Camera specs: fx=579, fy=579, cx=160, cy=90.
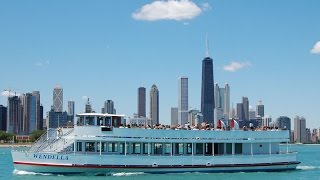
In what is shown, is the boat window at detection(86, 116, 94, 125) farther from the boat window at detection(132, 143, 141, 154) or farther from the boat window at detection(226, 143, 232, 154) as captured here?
the boat window at detection(226, 143, 232, 154)

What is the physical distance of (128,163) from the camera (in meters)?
42.8

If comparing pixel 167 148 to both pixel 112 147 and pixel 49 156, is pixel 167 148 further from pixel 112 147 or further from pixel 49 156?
pixel 49 156

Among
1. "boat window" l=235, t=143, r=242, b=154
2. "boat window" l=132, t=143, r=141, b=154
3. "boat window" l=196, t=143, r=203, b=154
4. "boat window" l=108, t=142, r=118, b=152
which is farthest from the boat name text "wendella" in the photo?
"boat window" l=235, t=143, r=242, b=154

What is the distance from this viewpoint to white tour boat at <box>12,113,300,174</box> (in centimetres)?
4175

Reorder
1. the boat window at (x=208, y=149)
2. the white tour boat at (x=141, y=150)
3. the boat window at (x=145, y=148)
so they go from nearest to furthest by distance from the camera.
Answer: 1. the white tour boat at (x=141, y=150)
2. the boat window at (x=145, y=148)
3. the boat window at (x=208, y=149)

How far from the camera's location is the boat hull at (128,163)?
41531 mm

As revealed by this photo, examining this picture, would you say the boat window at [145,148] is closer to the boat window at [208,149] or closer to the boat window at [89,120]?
the boat window at [89,120]

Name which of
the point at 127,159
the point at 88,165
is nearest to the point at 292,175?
the point at 127,159

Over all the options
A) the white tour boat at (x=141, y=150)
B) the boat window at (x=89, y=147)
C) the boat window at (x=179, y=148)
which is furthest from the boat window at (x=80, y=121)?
the boat window at (x=179, y=148)

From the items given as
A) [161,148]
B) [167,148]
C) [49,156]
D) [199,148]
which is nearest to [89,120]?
[49,156]

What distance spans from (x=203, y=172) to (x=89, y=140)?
31.5ft

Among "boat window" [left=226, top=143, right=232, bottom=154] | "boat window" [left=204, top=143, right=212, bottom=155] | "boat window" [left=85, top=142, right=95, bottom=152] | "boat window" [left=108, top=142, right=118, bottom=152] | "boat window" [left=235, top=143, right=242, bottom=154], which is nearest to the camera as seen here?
"boat window" [left=85, top=142, right=95, bottom=152]

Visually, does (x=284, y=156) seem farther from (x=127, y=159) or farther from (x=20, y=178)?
(x=20, y=178)

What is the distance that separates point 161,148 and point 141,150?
173 cm
